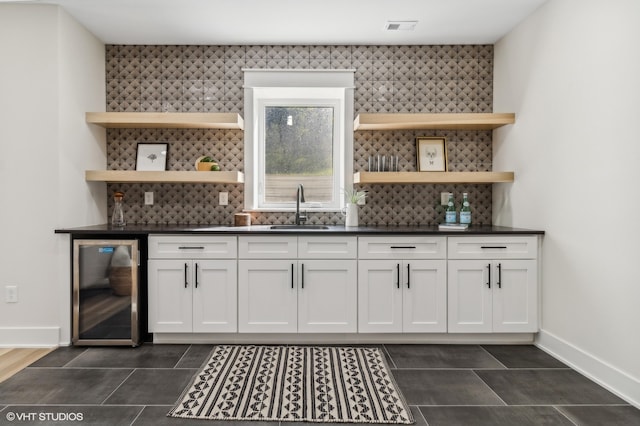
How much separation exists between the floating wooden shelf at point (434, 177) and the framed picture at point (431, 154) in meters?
0.31

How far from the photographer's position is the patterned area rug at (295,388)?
7.29ft

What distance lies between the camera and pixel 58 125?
3230 mm

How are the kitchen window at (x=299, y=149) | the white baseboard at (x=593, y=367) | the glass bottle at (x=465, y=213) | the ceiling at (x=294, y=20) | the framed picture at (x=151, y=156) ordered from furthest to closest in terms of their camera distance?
the kitchen window at (x=299, y=149), the framed picture at (x=151, y=156), the glass bottle at (x=465, y=213), the ceiling at (x=294, y=20), the white baseboard at (x=593, y=367)

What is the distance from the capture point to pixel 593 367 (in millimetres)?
2691

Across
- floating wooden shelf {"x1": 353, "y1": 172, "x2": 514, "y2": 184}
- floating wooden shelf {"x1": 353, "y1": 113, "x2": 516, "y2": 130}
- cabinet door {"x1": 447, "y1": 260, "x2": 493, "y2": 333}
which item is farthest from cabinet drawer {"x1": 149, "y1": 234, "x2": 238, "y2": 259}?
cabinet door {"x1": 447, "y1": 260, "x2": 493, "y2": 333}

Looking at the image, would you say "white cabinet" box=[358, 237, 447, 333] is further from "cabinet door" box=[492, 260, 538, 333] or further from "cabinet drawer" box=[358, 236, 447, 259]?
"cabinet door" box=[492, 260, 538, 333]

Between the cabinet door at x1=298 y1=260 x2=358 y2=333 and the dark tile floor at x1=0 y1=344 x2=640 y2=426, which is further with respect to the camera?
the cabinet door at x1=298 y1=260 x2=358 y2=333

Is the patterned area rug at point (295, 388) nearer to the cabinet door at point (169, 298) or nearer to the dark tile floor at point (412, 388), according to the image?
the dark tile floor at point (412, 388)

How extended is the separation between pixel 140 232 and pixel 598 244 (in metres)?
3.08

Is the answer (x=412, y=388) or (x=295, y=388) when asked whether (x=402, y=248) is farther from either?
(x=295, y=388)

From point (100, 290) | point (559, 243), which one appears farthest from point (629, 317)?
point (100, 290)

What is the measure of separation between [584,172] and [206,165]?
284 cm

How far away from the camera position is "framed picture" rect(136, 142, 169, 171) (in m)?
3.95

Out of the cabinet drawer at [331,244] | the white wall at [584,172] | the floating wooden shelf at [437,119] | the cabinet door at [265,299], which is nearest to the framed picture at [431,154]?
the floating wooden shelf at [437,119]
